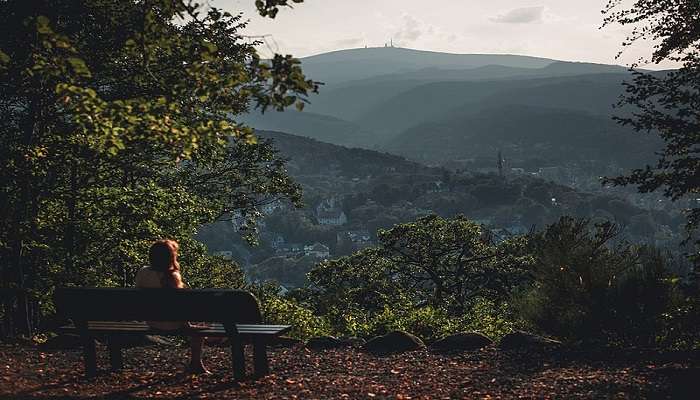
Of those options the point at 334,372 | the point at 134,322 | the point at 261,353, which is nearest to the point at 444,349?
the point at 334,372

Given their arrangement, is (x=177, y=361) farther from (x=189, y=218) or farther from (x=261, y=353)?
(x=189, y=218)

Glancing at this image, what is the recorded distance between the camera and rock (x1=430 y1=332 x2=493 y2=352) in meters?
8.51

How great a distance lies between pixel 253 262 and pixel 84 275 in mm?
173634

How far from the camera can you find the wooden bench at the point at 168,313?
19.9ft

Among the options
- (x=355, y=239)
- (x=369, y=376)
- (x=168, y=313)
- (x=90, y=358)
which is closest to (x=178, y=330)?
(x=168, y=313)

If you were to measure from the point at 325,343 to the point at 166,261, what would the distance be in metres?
3.13

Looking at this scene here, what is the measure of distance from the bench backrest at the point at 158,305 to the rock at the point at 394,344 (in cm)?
283

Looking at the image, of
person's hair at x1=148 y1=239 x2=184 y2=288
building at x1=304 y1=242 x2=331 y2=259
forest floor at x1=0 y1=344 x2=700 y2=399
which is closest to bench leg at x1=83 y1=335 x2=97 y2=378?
forest floor at x1=0 y1=344 x2=700 y2=399

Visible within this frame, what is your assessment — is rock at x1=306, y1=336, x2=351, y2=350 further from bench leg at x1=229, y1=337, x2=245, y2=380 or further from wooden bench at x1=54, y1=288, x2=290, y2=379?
bench leg at x1=229, y1=337, x2=245, y2=380

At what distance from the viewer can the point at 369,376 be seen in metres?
7.23

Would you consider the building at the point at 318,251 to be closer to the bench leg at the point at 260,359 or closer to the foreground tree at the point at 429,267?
the foreground tree at the point at 429,267

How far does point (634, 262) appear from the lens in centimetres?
855

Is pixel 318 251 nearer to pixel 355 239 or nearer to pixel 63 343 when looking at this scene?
pixel 355 239

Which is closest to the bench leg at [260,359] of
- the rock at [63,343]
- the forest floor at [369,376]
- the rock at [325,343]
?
the forest floor at [369,376]
